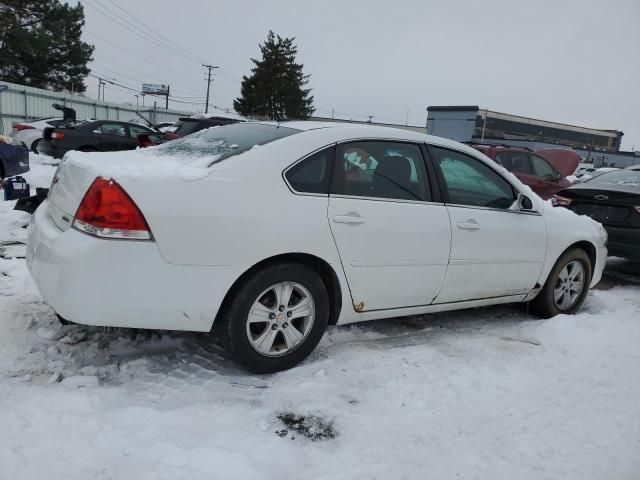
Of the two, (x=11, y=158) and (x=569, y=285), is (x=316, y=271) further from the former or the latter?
(x=11, y=158)

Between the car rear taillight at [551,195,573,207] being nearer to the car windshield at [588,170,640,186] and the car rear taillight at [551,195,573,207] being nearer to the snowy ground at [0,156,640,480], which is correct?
the car windshield at [588,170,640,186]

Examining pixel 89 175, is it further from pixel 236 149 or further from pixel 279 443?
pixel 279 443

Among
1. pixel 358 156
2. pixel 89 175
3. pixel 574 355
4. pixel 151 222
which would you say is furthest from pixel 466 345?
pixel 89 175

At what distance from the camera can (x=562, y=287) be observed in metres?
4.66

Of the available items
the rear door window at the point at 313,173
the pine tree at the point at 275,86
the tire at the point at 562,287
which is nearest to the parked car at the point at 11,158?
the rear door window at the point at 313,173

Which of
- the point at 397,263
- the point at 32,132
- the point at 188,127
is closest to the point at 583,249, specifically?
the point at 397,263

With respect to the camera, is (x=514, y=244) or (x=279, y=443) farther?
(x=514, y=244)

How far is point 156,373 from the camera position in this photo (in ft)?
9.86

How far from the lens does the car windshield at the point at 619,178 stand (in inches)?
270

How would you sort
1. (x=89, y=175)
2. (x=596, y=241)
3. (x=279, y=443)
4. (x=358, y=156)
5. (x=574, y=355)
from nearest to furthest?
(x=279, y=443), (x=89, y=175), (x=358, y=156), (x=574, y=355), (x=596, y=241)

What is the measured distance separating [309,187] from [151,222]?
37.9 inches

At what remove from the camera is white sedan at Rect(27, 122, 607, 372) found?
8.56 feet

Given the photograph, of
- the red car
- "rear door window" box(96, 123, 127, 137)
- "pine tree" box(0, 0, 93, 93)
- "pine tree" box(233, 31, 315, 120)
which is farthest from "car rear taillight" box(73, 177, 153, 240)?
"pine tree" box(233, 31, 315, 120)

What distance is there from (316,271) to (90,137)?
477 inches
